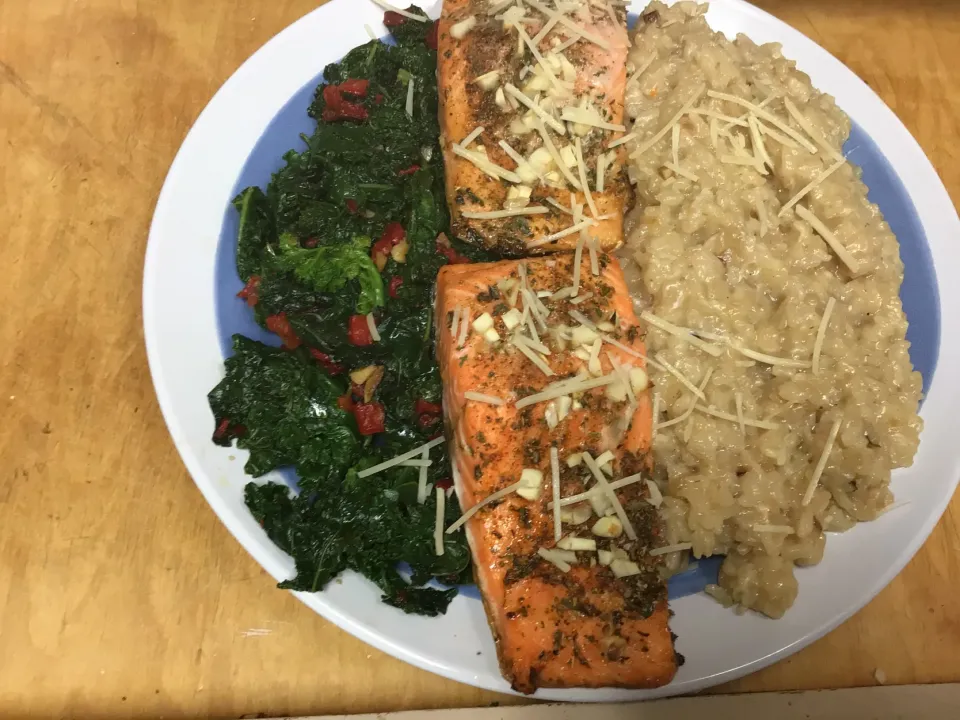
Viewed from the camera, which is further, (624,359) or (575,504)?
(624,359)

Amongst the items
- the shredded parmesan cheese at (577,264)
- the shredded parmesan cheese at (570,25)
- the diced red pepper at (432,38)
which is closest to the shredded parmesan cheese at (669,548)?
the shredded parmesan cheese at (577,264)

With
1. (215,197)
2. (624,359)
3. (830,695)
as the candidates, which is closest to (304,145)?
(215,197)

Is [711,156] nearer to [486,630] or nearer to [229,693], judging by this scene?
[486,630]

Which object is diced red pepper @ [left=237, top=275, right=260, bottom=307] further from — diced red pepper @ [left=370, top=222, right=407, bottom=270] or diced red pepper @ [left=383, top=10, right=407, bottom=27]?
diced red pepper @ [left=383, top=10, right=407, bottom=27]

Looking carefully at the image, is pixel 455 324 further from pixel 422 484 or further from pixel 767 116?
pixel 767 116

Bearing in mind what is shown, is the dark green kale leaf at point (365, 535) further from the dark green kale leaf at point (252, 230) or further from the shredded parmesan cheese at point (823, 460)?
the shredded parmesan cheese at point (823, 460)

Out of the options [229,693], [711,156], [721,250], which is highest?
[711,156]
